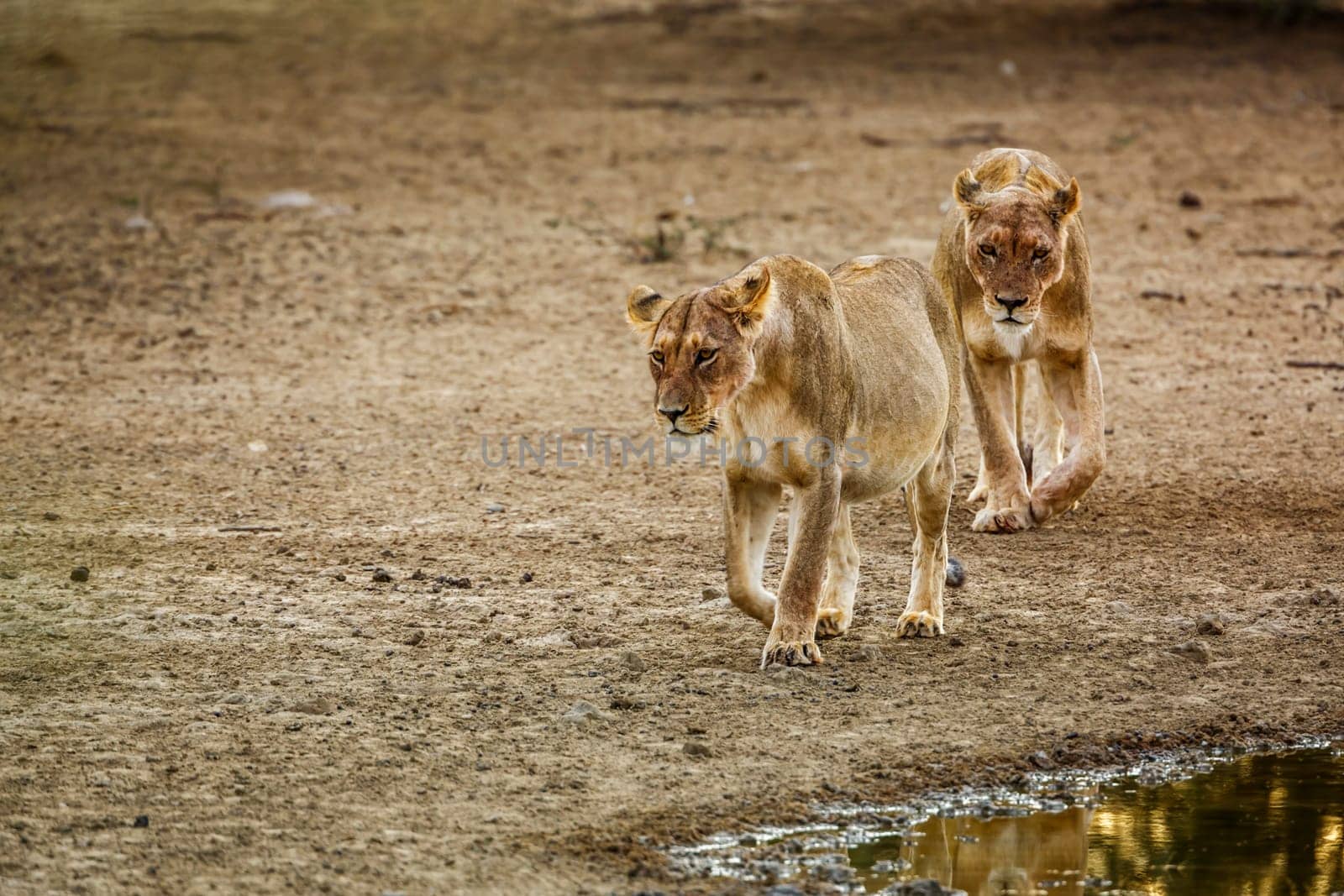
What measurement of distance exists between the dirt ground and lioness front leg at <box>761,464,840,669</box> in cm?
14

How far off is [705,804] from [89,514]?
422 cm

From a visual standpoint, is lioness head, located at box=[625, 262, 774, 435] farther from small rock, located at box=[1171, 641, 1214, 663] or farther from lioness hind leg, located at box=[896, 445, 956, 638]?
small rock, located at box=[1171, 641, 1214, 663]

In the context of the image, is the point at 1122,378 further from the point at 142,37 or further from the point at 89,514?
the point at 142,37

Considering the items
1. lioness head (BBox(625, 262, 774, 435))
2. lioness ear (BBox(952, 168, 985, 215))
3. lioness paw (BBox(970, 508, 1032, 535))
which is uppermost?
lioness ear (BBox(952, 168, 985, 215))

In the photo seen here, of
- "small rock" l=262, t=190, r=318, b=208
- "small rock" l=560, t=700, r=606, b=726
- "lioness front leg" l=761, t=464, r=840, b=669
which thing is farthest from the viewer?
"small rock" l=262, t=190, r=318, b=208

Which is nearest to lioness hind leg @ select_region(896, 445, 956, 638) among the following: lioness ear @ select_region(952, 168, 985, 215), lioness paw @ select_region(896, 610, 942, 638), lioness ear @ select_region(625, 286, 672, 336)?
lioness paw @ select_region(896, 610, 942, 638)

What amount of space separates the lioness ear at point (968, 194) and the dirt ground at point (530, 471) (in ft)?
4.82

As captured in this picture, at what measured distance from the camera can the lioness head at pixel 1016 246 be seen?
26.3 feet

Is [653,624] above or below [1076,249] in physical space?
below

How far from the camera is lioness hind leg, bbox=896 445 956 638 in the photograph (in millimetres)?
7105

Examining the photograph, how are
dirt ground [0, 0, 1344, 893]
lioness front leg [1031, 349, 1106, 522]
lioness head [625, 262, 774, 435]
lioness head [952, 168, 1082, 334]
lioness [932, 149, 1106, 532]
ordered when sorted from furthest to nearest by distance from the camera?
Answer: 1. lioness front leg [1031, 349, 1106, 522]
2. lioness [932, 149, 1106, 532]
3. lioness head [952, 168, 1082, 334]
4. lioness head [625, 262, 774, 435]
5. dirt ground [0, 0, 1344, 893]

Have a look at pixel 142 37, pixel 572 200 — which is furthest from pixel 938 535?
pixel 142 37

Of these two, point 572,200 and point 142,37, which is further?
point 142,37

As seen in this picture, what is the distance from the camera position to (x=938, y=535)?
714cm
